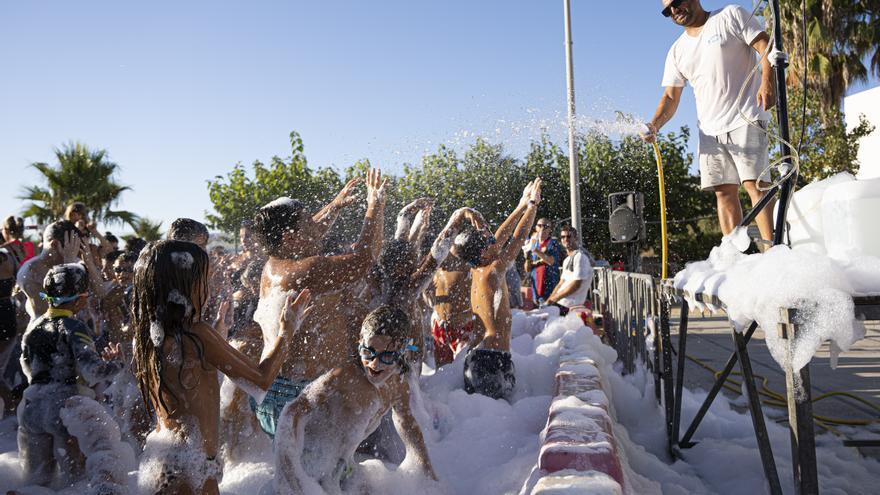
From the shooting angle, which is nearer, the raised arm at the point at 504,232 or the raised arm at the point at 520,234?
the raised arm at the point at 504,232

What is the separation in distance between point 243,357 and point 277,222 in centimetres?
96

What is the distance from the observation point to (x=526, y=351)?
274 inches

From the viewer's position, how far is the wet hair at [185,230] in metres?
3.76

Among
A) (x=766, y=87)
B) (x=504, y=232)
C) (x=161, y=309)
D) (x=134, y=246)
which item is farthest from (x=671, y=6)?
(x=134, y=246)

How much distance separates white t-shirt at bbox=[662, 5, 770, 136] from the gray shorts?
0.06 m

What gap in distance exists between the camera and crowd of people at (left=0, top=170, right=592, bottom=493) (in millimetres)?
2535

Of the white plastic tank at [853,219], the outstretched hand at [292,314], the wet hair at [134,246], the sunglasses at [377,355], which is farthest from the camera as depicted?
the wet hair at [134,246]

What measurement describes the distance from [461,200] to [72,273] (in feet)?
53.8

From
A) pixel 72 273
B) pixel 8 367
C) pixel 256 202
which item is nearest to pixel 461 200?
pixel 256 202

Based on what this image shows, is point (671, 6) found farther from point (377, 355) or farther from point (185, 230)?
point (185, 230)

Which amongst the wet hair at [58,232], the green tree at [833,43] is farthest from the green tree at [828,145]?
the wet hair at [58,232]

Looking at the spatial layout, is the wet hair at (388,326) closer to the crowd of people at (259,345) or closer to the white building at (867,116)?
the crowd of people at (259,345)

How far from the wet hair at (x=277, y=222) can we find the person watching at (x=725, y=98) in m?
2.31

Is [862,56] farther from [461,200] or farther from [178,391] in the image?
[178,391]
